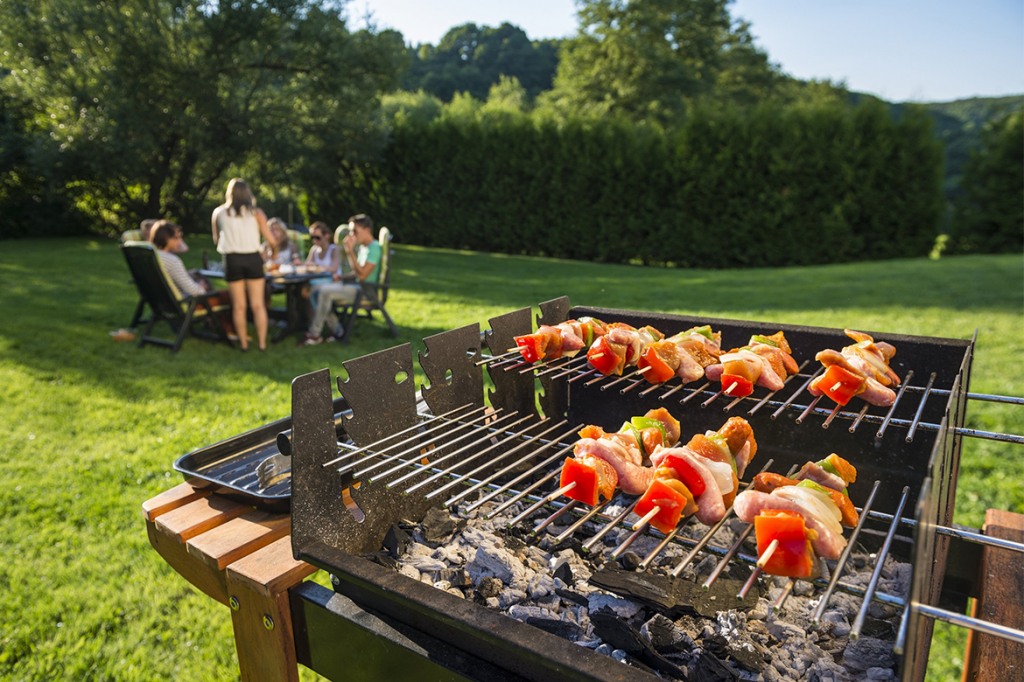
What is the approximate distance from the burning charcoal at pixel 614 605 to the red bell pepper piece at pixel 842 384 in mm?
857

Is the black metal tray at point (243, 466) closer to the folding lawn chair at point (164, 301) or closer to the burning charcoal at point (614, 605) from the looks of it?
the burning charcoal at point (614, 605)

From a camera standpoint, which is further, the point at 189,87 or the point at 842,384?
the point at 189,87

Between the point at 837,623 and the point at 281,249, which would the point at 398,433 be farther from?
the point at 281,249

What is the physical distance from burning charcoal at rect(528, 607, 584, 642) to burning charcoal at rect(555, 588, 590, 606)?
0.46 ft

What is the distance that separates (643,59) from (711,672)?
84.0 feet

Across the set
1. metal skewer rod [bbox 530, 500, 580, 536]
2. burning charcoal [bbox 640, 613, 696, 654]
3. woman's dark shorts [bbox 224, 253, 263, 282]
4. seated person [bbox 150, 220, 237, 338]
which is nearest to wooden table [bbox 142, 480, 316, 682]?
metal skewer rod [bbox 530, 500, 580, 536]

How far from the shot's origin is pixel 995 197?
572 inches

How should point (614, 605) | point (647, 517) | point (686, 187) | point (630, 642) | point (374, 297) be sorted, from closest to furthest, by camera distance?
point (647, 517) → point (630, 642) → point (614, 605) → point (374, 297) → point (686, 187)

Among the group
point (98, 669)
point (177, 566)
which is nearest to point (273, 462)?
point (177, 566)

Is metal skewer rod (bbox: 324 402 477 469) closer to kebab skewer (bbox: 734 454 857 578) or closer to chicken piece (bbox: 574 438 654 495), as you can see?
chicken piece (bbox: 574 438 654 495)

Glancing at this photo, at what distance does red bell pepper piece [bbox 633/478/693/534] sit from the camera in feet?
4.42

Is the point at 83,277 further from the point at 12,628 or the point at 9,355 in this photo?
the point at 12,628

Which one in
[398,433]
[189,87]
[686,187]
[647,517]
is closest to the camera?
[647,517]

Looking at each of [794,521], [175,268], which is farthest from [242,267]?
[794,521]
